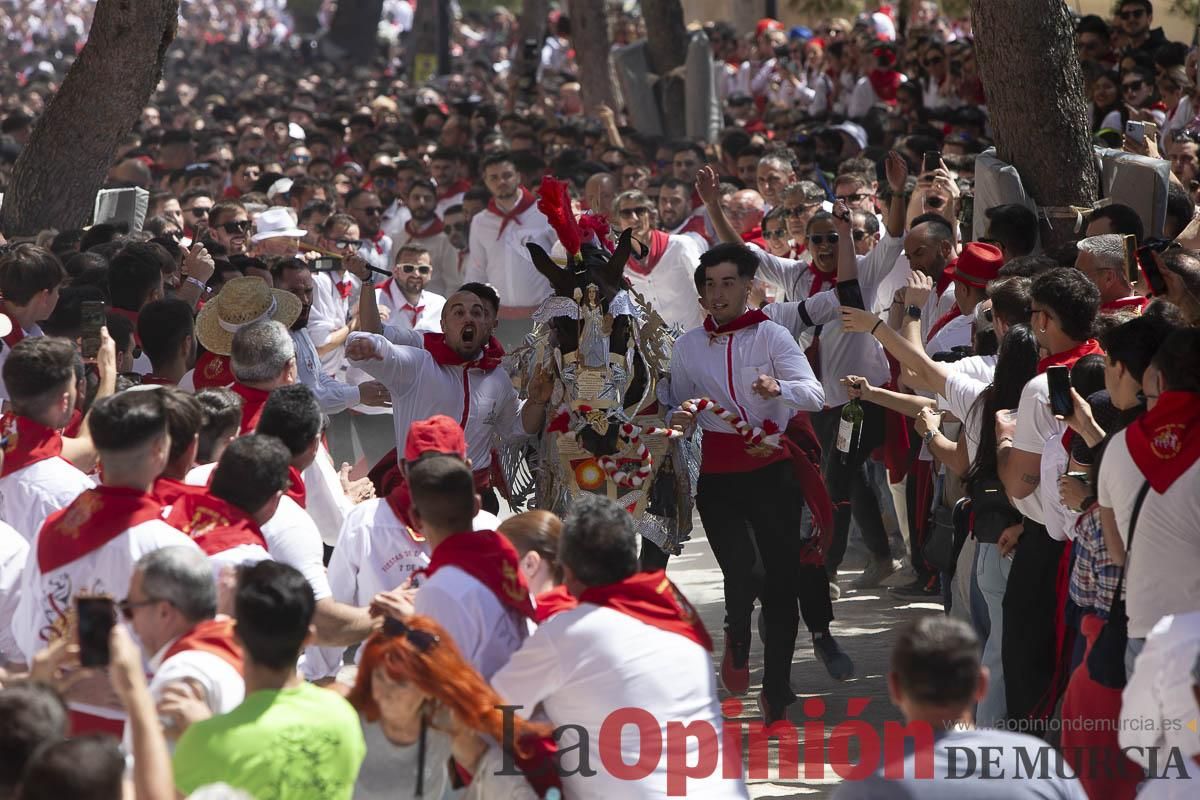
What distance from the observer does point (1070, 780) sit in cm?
372

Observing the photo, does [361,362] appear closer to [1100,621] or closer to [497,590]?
[497,590]

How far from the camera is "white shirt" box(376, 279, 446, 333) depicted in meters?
10.3

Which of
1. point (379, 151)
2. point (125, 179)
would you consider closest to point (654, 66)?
point (379, 151)

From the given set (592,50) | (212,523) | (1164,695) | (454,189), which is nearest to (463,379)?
(212,523)

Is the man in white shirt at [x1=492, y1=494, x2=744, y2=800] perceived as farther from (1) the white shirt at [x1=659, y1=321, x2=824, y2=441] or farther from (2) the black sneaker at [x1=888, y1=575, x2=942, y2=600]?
(2) the black sneaker at [x1=888, y1=575, x2=942, y2=600]

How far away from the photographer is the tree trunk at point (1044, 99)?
373 inches

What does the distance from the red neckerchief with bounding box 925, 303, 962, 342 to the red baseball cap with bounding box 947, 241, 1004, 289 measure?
0.82ft

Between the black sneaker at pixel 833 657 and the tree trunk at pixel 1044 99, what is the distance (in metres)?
3.11

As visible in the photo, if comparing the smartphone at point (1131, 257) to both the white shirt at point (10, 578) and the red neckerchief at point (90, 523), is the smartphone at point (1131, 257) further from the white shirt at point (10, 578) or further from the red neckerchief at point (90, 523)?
the white shirt at point (10, 578)

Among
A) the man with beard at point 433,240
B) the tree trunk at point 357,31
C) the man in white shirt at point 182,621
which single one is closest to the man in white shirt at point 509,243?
the man with beard at point 433,240

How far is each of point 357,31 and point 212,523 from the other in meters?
40.3

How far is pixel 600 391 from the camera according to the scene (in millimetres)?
7102

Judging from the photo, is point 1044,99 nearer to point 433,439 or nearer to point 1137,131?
point 1137,131

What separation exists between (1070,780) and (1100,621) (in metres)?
1.65
